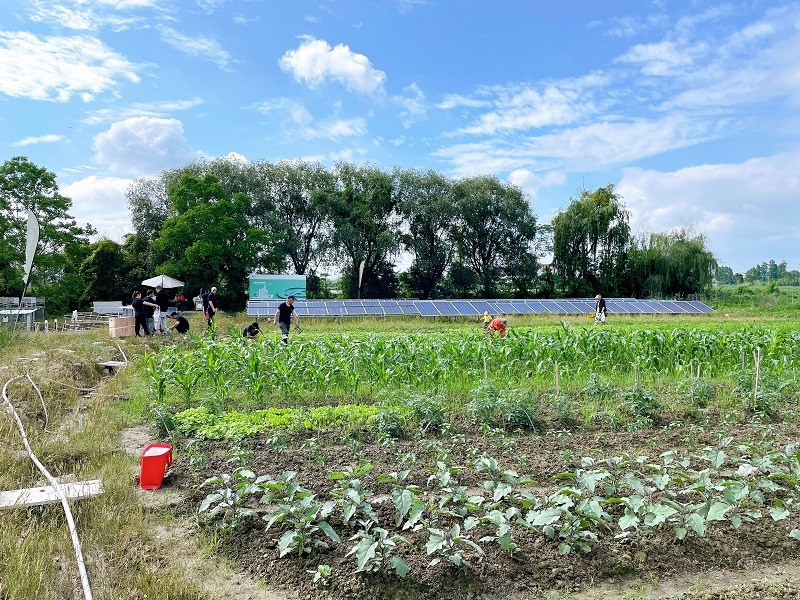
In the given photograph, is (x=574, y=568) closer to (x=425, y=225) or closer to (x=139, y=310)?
(x=139, y=310)

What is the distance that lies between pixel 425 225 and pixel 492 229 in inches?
187

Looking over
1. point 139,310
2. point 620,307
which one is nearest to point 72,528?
point 139,310

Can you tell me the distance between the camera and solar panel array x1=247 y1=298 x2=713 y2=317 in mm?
25812

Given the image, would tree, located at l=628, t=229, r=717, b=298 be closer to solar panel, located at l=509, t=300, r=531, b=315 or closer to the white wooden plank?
solar panel, located at l=509, t=300, r=531, b=315

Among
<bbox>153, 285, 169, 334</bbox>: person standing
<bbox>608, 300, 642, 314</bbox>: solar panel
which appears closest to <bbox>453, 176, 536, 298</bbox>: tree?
<bbox>608, 300, 642, 314</bbox>: solar panel

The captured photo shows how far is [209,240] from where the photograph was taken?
3083 centimetres

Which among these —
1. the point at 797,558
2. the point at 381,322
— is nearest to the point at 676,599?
the point at 797,558

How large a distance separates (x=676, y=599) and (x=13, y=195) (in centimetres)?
3293

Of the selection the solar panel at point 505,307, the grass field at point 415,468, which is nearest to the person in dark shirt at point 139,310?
the grass field at point 415,468

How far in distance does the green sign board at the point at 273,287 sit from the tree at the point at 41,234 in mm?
9846

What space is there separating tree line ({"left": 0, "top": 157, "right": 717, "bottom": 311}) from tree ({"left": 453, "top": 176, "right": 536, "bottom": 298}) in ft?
0.24

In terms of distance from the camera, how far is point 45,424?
23.9 feet

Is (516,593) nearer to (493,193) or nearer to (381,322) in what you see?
(381,322)

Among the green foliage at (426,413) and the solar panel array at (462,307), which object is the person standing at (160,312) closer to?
the solar panel array at (462,307)
